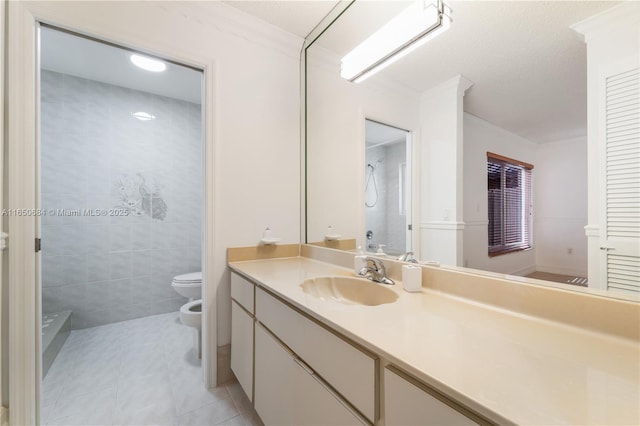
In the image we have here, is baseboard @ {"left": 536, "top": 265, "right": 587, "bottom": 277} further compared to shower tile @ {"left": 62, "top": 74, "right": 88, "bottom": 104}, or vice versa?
shower tile @ {"left": 62, "top": 74, "right": 88, "bottom": 104}

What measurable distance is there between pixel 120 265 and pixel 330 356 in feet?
8.94

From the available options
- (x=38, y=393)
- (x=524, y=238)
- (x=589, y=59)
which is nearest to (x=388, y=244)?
(x=524, y=238)

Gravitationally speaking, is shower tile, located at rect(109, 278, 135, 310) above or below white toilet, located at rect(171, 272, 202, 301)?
below

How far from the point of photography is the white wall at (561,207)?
0.72 m

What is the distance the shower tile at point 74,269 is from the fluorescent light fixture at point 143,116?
4.78ft

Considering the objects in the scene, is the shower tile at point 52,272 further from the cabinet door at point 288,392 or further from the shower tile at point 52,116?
the cabinet door at point 288,392

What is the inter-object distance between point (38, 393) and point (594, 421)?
6.54 ft

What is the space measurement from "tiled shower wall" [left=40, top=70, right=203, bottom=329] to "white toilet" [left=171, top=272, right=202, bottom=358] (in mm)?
590

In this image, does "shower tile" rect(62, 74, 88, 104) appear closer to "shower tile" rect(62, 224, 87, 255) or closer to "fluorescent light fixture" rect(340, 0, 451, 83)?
"shower tile" rect(62, 224, 87, 255)

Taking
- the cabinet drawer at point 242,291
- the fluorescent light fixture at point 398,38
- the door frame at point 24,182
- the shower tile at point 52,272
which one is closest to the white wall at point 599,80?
the fluorescent light fixture at point 398,38

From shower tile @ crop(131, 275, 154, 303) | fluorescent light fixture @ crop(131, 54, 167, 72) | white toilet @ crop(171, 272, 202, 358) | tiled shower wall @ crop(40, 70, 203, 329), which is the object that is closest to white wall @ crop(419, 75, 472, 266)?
white toilet @ crop(171, 272, 202, 358)

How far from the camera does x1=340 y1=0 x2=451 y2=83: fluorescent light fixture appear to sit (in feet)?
3.49

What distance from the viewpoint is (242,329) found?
54.3 inches

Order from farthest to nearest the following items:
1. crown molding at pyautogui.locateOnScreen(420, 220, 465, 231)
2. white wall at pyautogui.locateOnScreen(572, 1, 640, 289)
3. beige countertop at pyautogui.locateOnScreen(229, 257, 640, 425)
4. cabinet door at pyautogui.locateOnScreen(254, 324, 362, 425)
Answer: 1. crown molding at pyautogui.locateOnScreen(420, 220, 465, 231)
2. cabinet door at pyautogui.locateOnScreen(254, 324, 362, 425)
3. white wall at pyautogui.locateOnScreen(572, 1, 640, 289)
4. beige countertop at pyautogui.locateOnScreen(229, 257, 640, 425)
